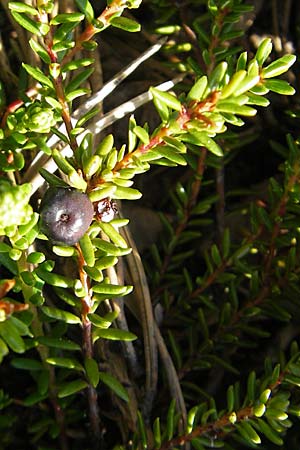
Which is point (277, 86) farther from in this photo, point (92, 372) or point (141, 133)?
point (92, 372)

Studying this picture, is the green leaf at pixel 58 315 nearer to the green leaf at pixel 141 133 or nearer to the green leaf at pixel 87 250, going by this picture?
the green leaf at pixel 87 250

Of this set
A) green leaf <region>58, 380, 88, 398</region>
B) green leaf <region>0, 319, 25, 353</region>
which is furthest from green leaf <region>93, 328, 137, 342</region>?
Result: green leaf <region>0, 319, 25, 353</region>

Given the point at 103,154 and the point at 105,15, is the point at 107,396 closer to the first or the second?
the point at 103,154

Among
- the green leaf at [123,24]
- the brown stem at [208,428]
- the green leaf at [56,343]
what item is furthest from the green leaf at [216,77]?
the brown stem at [208,428]

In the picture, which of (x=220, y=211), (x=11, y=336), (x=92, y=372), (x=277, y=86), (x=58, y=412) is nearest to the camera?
(x=11, y=336)

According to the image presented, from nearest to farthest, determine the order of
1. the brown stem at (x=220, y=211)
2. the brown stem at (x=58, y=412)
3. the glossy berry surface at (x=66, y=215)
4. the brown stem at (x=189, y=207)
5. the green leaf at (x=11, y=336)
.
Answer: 1. the green leaf at (x=11, y=336)
2. the glossy berry surface at (x=66, y=215)
3. the brown stem at (x=58, y=412)
4. the brown stem at (x=189, y=207)
5. the brown stem at (x=220, y=211)

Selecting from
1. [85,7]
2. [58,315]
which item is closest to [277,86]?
[85,7]
